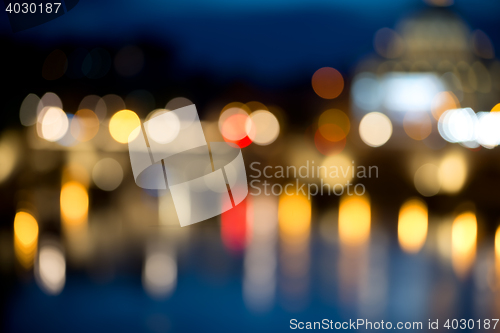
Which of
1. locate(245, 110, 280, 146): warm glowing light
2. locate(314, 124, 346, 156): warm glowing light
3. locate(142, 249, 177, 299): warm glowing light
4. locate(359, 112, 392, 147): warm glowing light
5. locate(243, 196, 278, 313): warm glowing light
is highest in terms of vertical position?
locate(142, 249, 177, 299): warm glowing light

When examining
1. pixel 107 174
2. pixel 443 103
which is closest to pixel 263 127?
pixel 443 103

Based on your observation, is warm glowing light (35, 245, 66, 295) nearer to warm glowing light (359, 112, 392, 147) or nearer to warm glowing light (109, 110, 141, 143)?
warm glowing light (109, 110, 141, 143)

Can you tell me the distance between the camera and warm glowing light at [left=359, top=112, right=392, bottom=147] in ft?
51.1

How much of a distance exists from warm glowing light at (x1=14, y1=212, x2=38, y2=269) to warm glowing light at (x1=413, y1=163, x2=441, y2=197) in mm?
8484

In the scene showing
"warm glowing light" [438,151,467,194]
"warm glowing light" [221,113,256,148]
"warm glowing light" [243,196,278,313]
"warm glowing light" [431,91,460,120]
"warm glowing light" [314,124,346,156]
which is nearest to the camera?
"warm glowing light" [243,196,278,313]

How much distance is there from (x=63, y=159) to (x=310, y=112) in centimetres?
1280

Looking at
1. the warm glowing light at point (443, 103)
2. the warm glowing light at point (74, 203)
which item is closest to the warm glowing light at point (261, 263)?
the warm glowing light at point (74, 203)

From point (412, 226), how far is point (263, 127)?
52.2 ft

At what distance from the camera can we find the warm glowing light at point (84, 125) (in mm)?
17928

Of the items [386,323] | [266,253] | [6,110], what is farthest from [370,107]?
[386,323]

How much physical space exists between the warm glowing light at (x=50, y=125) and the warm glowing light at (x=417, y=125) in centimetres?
1217

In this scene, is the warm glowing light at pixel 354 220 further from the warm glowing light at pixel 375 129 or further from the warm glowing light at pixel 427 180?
the warm glowing light at pixel 375 129

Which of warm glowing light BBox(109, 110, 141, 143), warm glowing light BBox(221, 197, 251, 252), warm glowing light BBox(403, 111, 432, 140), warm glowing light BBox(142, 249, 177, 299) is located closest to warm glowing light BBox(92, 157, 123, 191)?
warm glowing light BBox(109, 110, 141, 143)

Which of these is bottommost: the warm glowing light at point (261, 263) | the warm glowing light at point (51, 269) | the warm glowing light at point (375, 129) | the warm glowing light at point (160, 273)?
the warm glowing light at point (375, 129)
